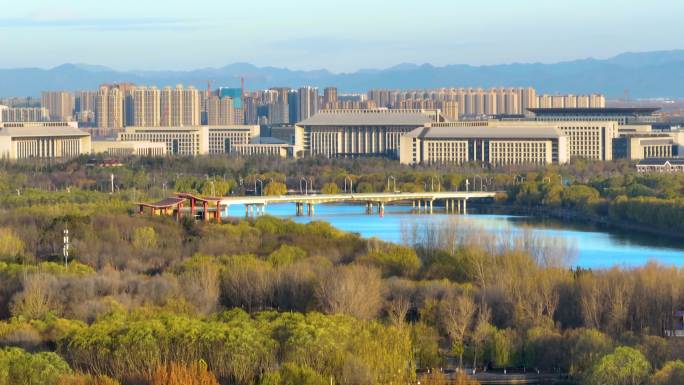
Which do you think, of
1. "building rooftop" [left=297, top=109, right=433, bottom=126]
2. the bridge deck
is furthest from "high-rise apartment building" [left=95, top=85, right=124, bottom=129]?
the bridge deck

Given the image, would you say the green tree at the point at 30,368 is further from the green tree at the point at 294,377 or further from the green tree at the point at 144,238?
the green tree at the point at 144,238

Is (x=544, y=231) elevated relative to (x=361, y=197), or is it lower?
lower

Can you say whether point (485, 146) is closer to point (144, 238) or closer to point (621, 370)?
point (144, 238)

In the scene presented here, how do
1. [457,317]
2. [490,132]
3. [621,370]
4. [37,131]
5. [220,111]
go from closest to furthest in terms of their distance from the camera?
1. [621,370]
2. [457,317]
3. [490,132]
4. [37,131]
5. [220,111]

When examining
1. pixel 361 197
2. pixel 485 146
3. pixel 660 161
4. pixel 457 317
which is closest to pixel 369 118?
pixel 485 146

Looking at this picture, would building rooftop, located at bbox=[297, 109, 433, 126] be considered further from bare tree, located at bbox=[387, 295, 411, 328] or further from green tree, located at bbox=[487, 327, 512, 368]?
green tree, located at bbox=[487, 327, 512, 368]

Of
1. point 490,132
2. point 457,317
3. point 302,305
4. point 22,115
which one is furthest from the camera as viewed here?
point 22,115
